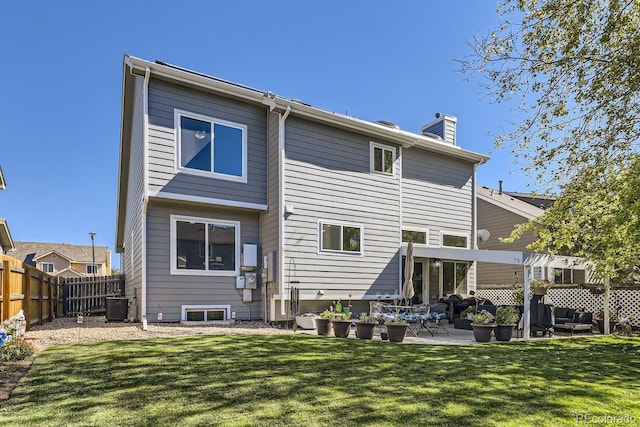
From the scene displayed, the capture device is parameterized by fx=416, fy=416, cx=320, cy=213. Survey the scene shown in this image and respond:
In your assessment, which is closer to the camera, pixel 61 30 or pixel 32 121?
pixel 61 30

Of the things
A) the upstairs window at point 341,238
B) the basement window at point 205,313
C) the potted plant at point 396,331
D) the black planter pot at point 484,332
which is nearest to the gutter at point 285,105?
the upstairs window at point 341,238

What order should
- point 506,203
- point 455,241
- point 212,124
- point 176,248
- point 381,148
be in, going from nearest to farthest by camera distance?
point 176,248 < point 212,124 < point 381,148 < point 455,241 < point 506,203

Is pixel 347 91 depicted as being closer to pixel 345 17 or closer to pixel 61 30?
pixel 345 17

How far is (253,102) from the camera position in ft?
36.2

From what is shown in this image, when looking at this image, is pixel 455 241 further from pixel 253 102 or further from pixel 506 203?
pixel 253 102

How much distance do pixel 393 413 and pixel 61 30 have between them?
18514 mm

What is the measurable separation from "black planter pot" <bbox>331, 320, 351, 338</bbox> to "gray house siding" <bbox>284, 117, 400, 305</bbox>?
2.30m

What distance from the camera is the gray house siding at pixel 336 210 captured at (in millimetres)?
10852

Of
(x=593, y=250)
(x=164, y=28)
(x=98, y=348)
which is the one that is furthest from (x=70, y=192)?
(x=593, y=250)

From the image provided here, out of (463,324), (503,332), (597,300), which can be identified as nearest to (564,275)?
(597,300)

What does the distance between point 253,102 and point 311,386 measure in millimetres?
8425

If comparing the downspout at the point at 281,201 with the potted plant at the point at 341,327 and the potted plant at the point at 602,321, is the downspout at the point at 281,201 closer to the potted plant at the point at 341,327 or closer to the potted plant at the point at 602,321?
the potted plant at the point at 341,327

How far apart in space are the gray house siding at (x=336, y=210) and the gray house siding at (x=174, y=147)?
2.87 ft

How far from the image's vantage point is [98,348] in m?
6.23
